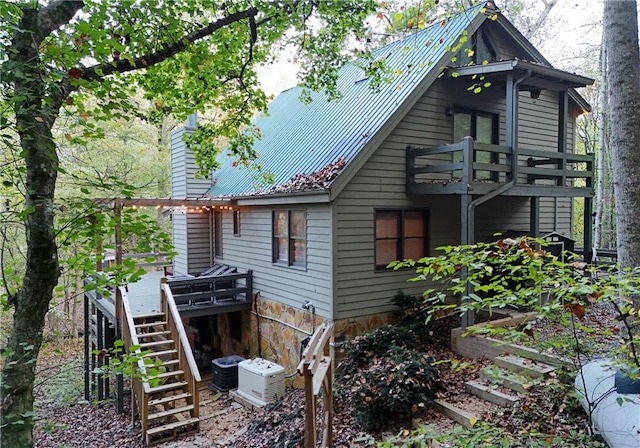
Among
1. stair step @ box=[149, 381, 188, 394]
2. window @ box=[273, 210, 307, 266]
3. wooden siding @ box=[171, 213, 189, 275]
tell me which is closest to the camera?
stair step @ box=[149, 381, 188, 394]

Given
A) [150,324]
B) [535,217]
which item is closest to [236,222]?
[150,324]

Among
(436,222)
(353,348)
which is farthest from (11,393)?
(436,222)

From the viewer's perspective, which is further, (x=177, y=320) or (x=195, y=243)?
(x=195, y=243)

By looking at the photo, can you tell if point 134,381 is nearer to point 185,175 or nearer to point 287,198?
point 287,198

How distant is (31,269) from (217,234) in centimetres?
905

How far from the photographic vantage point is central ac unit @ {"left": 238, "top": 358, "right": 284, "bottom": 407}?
8.30 meters

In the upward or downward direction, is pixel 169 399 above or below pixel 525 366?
below

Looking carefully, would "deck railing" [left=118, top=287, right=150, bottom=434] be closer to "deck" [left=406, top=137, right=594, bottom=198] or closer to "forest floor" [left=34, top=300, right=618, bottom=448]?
"forest floor" [left=34, top=300, right=618, bottom=448]

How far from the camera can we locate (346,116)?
9.80 m

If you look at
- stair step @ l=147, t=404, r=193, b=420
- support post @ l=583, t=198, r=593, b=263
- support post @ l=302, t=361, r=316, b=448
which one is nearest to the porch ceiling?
support post @ l=583, t=198, r=593, b=263

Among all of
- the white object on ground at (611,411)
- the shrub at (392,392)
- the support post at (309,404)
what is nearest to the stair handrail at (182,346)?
the shrub at (392,392)

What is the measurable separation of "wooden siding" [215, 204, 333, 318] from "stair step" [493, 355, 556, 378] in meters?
3.06

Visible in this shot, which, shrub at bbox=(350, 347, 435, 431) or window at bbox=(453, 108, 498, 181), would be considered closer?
shrub at bbox=(350, 347, 435, 431)

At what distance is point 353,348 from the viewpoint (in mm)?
7156
